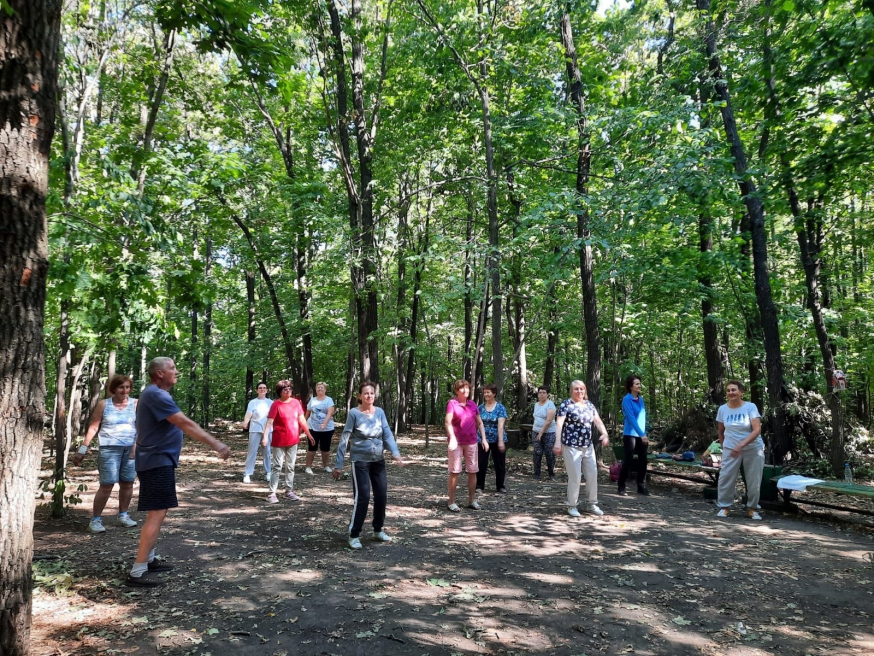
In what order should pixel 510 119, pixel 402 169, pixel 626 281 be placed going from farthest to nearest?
pixel 402 169, pixel 626 281, pixel 510 119

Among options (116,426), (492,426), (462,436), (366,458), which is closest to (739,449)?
(492,426)

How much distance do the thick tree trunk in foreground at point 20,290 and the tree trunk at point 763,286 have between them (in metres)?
11.1

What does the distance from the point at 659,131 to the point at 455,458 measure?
293 inches

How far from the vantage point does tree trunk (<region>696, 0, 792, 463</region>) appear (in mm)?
10555

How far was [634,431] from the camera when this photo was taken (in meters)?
9.09

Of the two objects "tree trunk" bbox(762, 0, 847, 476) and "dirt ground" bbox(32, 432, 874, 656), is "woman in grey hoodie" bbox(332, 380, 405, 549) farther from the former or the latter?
"tree trunk" bbox(762, 0, 847, 476)

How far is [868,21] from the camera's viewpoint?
579 cm

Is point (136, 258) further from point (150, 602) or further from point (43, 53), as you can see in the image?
point (150, 602)

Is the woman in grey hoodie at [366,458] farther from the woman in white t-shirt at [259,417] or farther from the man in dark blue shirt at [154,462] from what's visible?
the woman in white t-shirt at [259,417]

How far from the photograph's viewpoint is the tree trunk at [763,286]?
416 inches

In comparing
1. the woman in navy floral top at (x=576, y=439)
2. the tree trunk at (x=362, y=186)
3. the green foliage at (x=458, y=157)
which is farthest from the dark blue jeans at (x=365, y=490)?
the tree trunk at (x=362, y=186)

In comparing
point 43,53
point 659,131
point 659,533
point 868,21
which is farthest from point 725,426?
point 43,53

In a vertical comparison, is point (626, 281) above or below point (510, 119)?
below

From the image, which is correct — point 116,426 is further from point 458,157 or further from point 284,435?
point 458,157
